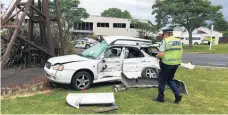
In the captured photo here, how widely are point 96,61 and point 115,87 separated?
3.00 feet

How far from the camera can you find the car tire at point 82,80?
28.2 feet

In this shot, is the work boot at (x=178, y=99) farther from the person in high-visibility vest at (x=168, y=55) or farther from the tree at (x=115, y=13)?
the tree at (x=115, y=13)

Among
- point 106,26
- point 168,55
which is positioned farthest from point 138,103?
point 106,26

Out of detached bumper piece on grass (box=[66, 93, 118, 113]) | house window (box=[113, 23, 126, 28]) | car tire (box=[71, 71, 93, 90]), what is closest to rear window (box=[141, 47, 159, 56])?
car tire (box=[71, 71, 93, 90])

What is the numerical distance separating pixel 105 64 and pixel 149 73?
150 centimetres

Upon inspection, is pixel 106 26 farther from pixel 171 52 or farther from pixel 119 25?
pixel 171 52

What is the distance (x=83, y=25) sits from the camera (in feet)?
225

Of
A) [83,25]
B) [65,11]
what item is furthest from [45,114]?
[83,25]

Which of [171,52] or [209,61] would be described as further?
[209,61]

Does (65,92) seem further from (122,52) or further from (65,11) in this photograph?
(65,11)

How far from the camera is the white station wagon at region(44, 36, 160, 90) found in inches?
336

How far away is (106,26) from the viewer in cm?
7038

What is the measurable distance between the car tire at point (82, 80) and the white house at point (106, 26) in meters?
58.4

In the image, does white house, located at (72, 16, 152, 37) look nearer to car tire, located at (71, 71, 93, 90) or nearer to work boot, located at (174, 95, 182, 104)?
car tire, located at (71, 71, 93, 90)
